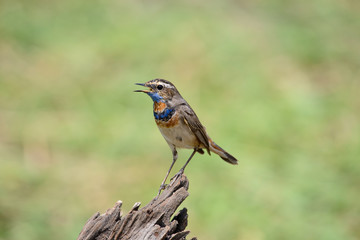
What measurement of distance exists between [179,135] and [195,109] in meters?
5.00

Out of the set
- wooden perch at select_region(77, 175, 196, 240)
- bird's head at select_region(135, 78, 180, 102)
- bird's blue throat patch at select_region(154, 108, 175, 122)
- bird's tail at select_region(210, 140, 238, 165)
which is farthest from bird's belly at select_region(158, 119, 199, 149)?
wooden perch at select_region(77, 175, 196, 240)

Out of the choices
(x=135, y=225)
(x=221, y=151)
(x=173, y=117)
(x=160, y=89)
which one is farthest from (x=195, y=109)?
(x=135, y=225)

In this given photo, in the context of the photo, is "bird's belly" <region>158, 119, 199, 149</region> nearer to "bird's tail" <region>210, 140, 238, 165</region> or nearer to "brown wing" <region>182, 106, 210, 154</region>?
"brown wing" <region>182, 106, 210, 154</region>

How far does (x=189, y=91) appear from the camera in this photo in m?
12.5

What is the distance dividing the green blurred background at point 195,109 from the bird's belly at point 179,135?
2649 millimetres

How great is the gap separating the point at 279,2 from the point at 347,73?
3.65m

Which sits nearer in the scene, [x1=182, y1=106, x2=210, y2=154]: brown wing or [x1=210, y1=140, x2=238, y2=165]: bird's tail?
[x1=182, y1=106, x2=210, y2=154]: brown wing

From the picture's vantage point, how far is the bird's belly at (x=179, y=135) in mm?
6898

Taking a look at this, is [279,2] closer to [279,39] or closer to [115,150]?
[279,39]

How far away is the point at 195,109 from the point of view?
11914 millimetres

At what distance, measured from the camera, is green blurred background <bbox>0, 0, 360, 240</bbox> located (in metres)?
9.75

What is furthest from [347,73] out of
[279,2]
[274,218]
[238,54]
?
[274,218]

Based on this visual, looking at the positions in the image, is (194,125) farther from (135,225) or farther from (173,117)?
(135,225)

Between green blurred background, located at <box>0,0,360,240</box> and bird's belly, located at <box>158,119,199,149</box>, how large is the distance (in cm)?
265
